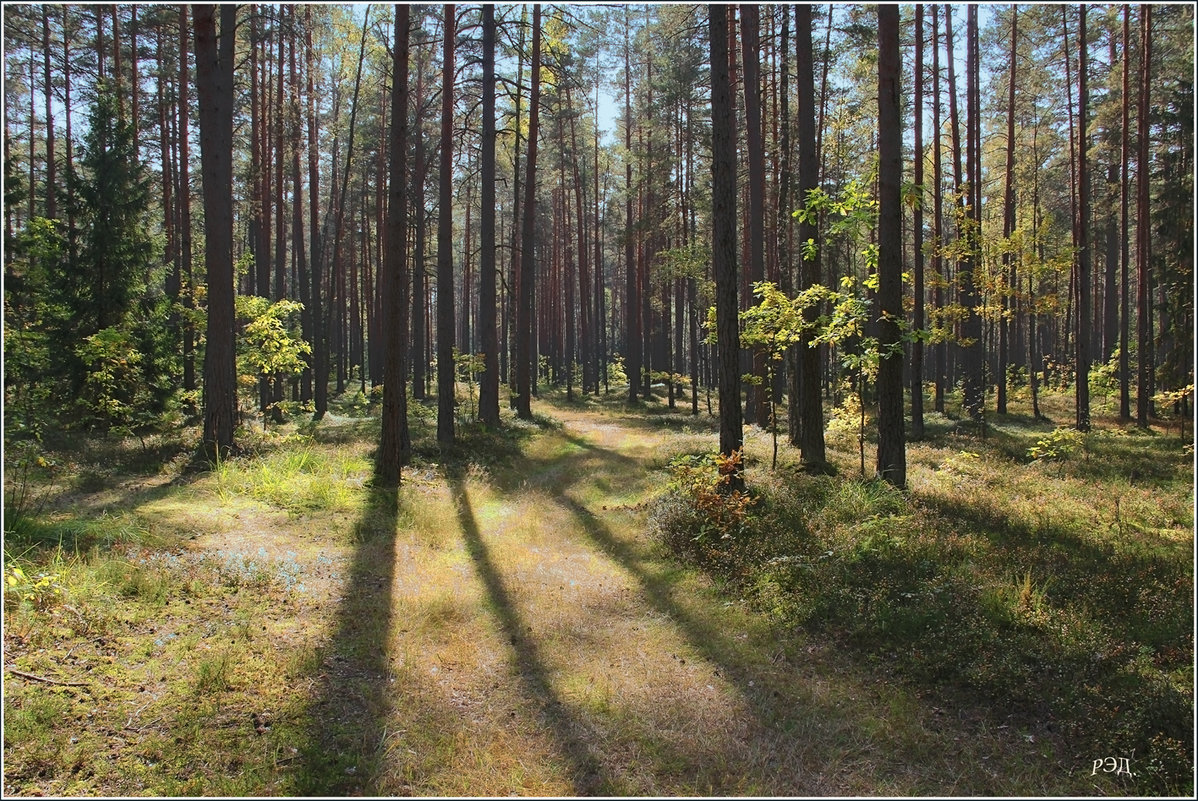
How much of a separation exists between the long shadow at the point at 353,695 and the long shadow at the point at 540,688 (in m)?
1.10

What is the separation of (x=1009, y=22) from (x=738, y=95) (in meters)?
9.25

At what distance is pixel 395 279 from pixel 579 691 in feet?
26.8

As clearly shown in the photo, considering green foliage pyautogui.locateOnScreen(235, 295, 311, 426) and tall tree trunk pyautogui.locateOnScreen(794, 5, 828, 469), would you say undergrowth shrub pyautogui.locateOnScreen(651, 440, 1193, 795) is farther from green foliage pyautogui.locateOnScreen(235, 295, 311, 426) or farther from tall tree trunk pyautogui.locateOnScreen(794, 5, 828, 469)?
green foliage pyautogui.locateOnScreen(235, 295, 311, 426)

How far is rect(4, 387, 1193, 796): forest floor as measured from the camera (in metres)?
3.85

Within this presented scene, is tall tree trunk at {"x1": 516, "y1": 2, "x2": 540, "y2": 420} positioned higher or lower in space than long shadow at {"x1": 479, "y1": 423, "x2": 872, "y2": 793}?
higher

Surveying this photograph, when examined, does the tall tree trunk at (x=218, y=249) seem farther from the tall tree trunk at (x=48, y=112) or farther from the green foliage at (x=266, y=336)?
the tall tree trunk at (x=48, y=112)

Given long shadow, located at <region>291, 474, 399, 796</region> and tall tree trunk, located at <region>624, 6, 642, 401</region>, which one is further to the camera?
tall tree trunk, located at <region>624, 6, 642, 401</region>

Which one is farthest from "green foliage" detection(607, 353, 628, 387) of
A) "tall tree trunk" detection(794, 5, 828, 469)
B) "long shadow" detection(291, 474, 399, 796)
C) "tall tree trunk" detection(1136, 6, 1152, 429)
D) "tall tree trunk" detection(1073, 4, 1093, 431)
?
"long shadow" detection(291, 474, 399, 796)

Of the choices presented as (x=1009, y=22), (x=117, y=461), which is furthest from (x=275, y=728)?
(x=1009, y=22)

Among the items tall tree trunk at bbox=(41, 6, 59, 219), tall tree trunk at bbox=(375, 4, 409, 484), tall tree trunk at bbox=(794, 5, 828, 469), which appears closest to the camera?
tall tree trunk at bbox=(375, 4, 409, 484)

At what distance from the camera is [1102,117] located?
64.2ft

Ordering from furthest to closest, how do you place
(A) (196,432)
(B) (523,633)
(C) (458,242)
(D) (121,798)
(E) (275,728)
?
(C) (458,242) → (A) (196,432) → (B) (523,633) → (E) (275,728) → (D) (121,798)

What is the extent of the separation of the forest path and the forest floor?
0.07 ft

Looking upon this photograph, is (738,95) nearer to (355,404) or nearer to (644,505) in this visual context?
(644,505)
